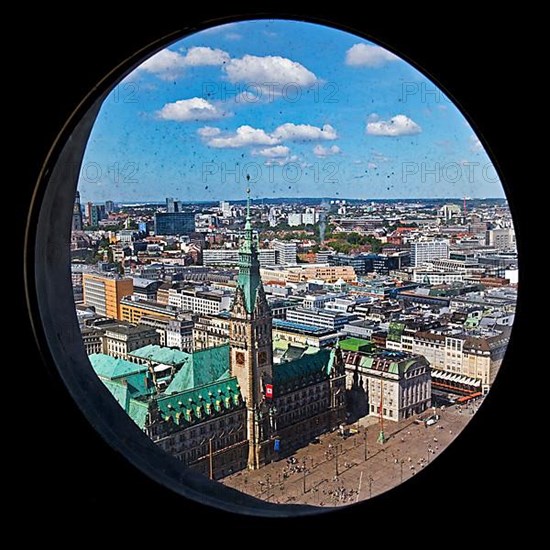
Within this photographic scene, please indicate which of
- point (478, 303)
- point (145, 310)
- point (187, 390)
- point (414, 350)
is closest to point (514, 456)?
point (478, 303)

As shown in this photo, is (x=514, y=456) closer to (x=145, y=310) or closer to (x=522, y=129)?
(x=522, y=129)

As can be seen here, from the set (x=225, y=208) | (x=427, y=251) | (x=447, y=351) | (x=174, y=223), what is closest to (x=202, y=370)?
(x=447, y=351)

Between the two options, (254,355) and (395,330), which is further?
(254,355)

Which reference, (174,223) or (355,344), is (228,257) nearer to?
(355,344)

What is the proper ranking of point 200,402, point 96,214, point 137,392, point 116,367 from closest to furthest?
point 96,214
point 116,367
point 137,392
point 200,402

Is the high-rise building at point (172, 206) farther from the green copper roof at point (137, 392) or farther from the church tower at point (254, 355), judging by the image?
the church tower at point (254, 355)
